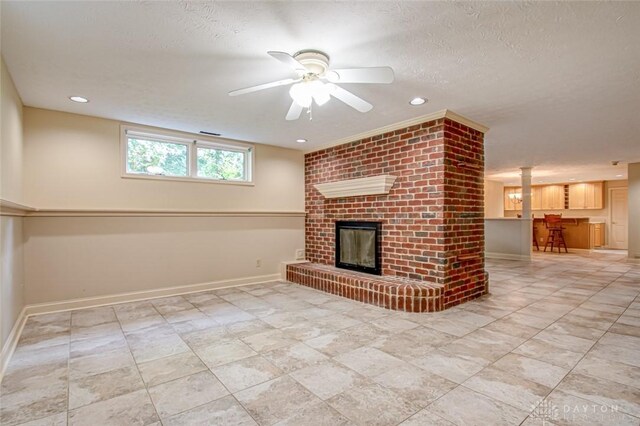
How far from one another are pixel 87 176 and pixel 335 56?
3167 mm

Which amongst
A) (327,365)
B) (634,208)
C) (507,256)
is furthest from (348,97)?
(634,208)

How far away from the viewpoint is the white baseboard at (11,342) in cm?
211

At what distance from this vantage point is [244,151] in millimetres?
4910

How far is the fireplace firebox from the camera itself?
409 cm

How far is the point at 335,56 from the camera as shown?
2236mm

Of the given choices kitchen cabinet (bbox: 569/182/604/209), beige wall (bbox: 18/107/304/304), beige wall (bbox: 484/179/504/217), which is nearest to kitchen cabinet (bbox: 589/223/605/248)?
kitchen cabinet (bbox: 569/182/604/209)

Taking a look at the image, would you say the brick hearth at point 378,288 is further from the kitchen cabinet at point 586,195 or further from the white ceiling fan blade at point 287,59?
the kitchen cabinet at point 586,195

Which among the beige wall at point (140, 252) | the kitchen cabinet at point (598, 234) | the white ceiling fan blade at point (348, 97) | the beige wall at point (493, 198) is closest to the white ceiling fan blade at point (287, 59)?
the white ceiling fan blade at point (348, 97)

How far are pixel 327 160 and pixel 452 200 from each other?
2.14 meters

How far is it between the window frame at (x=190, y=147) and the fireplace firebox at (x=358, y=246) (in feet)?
5.32

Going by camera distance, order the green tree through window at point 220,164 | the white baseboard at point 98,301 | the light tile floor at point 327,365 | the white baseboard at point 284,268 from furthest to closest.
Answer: the white baseboard at point 284,268 < the green tree through window at point 220,164 < the white baseboard at point 98,301 < the light tile floor at point 327,365

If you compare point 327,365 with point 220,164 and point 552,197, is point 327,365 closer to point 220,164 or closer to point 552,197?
point 220,164

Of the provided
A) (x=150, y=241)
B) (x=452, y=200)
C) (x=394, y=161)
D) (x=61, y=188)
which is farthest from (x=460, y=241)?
(x=61, y=188)

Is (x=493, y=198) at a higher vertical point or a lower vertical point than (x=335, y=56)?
lower
